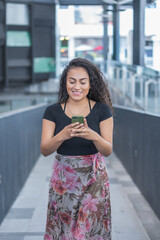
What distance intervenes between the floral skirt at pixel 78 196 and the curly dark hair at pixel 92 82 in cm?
39

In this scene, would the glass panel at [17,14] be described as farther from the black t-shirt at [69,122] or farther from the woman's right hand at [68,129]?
the woman's right hand at [68,129]

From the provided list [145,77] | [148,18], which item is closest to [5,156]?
[145,77]

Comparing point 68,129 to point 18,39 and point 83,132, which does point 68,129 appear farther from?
point 18,39

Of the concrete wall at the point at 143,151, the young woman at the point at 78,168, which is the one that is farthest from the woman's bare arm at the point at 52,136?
the concrete wall at the point at 143,151

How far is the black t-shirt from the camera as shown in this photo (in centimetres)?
291

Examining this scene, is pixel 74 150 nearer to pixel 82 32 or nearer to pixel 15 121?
pixel 15 121

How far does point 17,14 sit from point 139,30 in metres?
14.7

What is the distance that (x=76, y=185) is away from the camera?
292 centimetres

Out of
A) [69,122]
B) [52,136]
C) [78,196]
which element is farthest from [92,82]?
[78,196]

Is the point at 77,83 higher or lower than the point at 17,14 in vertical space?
lower

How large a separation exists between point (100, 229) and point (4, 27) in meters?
26.7

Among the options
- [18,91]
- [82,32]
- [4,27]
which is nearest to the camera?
[4,27]

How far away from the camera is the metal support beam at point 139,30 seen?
1630cm

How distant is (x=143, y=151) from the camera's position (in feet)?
22.5
